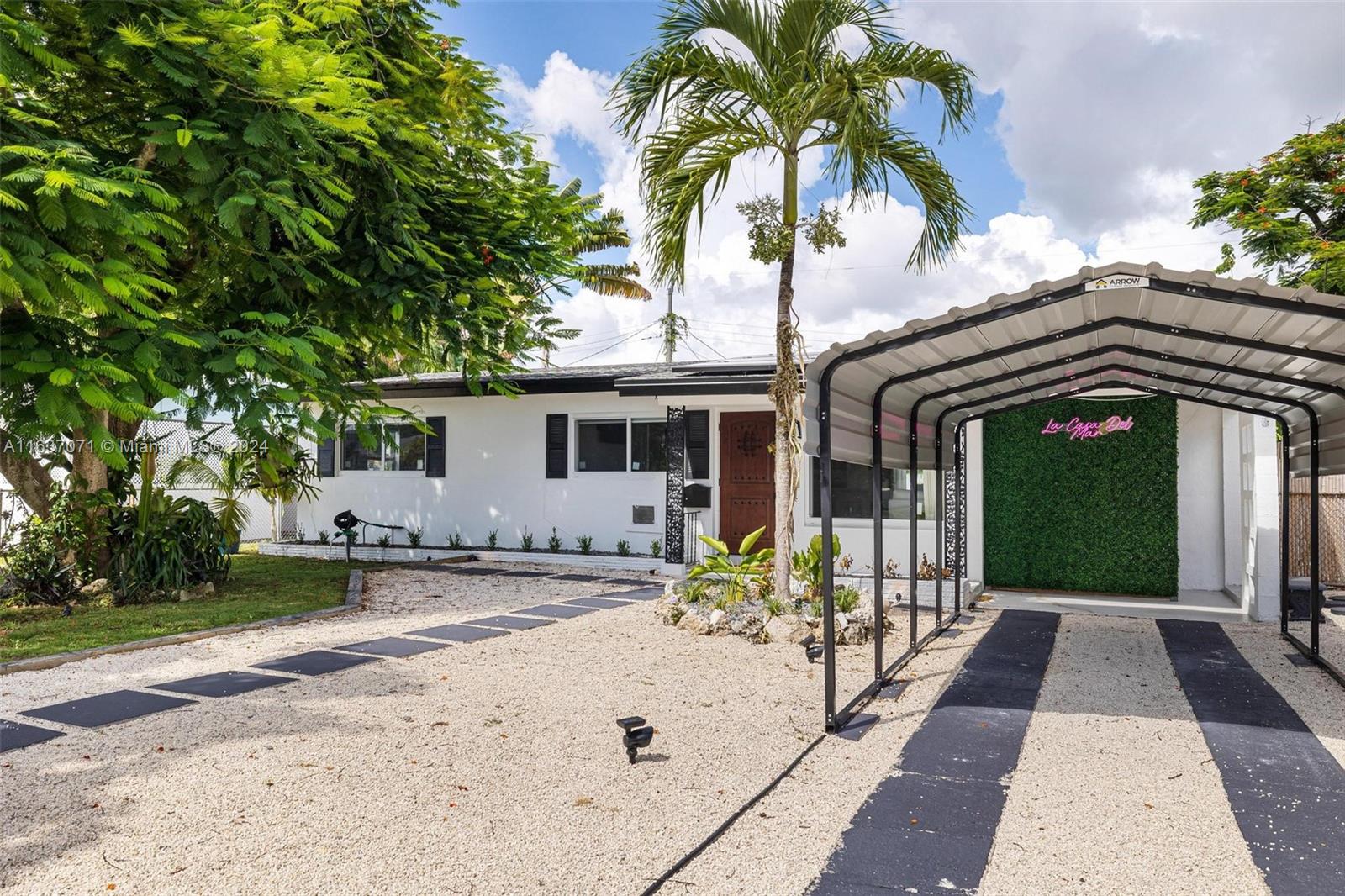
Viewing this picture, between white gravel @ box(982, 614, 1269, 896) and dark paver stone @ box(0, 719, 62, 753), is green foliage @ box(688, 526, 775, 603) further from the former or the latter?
dark paver stone @ box(0, 719, 62, 753)

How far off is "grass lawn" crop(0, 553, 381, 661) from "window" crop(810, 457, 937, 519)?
6499 mm

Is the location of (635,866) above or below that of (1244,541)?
below

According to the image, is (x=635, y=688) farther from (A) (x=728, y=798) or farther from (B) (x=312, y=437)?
(B) (x=312, y=437)

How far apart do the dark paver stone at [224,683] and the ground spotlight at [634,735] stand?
2.99 m

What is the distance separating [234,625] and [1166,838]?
7777 millimetres

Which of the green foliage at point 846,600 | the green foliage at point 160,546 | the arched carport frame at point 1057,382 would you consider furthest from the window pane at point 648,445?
the green foliage at point 160,546

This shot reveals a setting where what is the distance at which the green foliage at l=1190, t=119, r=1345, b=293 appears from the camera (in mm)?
16109

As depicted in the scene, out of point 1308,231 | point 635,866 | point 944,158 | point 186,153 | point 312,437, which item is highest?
point 1308,231

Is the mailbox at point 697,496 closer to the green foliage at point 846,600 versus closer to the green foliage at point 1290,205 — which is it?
the green foliage at point 846,600

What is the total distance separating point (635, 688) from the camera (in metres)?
6.03

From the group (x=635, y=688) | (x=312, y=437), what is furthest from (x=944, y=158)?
(x=312, y=437)

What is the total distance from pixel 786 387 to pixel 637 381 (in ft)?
14.9

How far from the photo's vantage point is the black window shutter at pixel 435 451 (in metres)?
15.0

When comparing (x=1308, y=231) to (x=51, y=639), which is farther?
(x=1308, y=231)
